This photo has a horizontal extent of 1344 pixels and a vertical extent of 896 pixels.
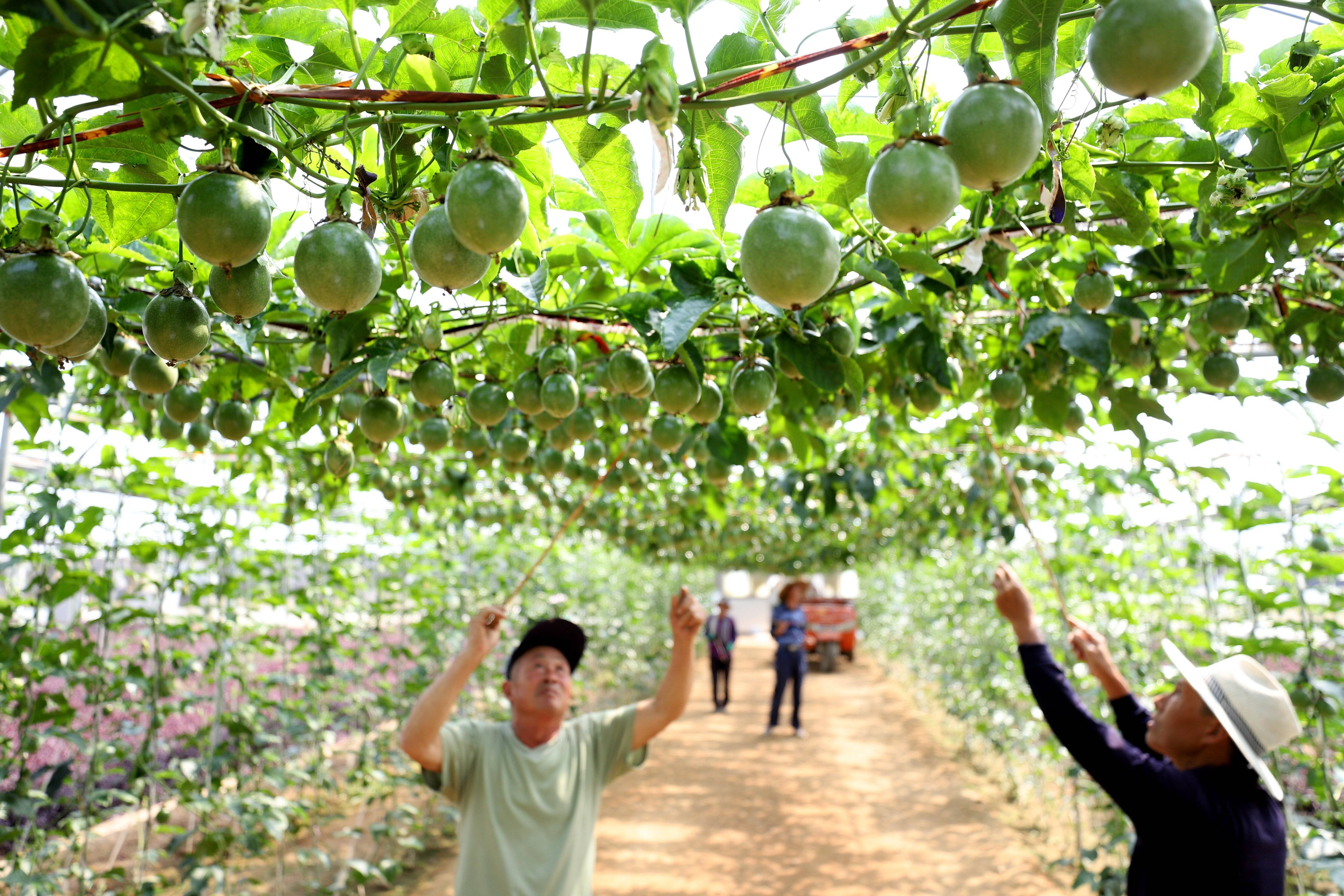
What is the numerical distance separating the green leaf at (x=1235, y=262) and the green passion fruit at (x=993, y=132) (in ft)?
3.81

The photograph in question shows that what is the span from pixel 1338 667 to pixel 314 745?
614 centimetres

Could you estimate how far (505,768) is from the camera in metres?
3.04

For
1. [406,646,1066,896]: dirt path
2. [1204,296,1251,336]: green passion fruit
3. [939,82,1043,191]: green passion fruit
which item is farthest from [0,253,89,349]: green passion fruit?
[406,646,1066,896]: dirt path

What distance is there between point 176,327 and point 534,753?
2.10m

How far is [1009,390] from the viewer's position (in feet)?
9.00

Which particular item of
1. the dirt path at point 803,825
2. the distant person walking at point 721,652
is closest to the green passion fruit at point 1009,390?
the dirt path at point 803,825

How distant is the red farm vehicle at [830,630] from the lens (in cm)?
2147

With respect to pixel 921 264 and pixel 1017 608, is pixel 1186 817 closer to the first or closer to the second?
pixel 1017 608

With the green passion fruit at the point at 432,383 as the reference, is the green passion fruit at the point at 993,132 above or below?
above

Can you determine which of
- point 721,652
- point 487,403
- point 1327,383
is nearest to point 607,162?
point 487,403

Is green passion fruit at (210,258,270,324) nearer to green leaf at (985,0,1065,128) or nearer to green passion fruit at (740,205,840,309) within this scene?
green passion fruit at (740,205,840,309)

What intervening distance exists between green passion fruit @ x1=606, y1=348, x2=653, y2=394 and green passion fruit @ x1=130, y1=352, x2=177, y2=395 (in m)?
1.04

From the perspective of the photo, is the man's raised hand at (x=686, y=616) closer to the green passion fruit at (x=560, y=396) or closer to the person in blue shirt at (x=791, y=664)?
the green passion fruit at (x=560, y=396)

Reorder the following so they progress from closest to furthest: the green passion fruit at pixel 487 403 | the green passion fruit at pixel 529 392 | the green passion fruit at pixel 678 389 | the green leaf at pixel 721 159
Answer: the green leaf at pixel 721 159 → the green passion fruit at pixel 678 389 → the green passion fruit at pixel 529 392 → the green passion fruit at pixel 487 403
